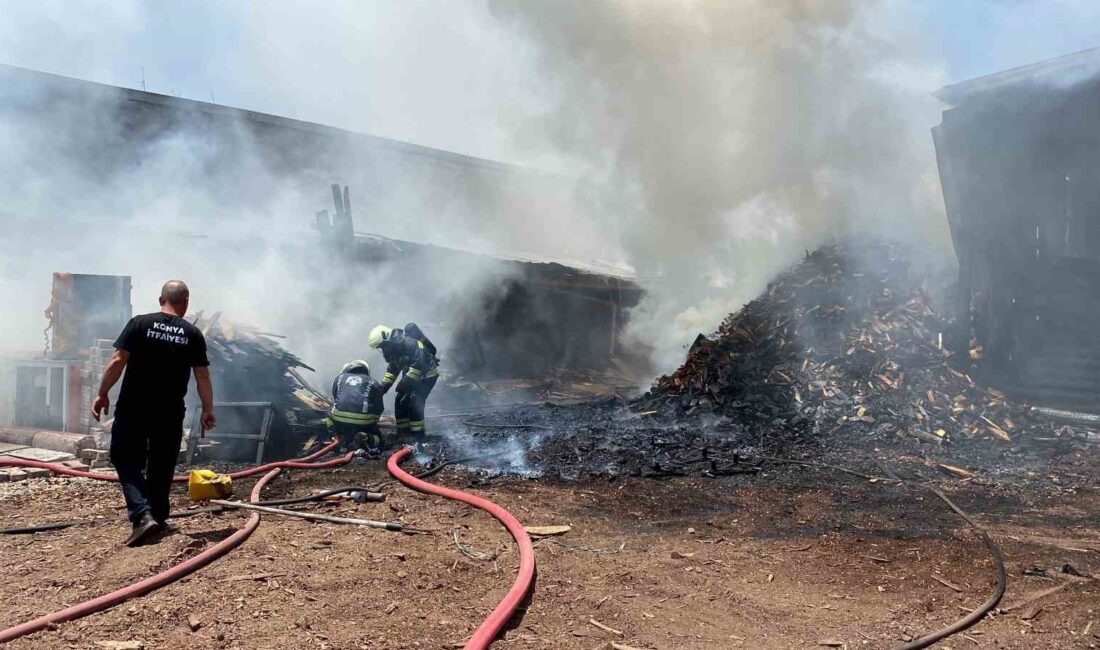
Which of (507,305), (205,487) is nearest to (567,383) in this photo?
(507,305)

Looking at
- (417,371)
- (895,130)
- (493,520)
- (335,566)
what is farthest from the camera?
(895,130)

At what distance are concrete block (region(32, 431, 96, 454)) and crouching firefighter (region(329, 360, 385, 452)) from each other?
2557mm

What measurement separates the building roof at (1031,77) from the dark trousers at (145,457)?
11.6 m

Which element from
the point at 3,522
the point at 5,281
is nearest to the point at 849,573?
the point at 3,522

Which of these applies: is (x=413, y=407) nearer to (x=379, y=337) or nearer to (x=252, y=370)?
(x=379, y=337)

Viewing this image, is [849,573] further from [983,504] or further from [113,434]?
[113,434]

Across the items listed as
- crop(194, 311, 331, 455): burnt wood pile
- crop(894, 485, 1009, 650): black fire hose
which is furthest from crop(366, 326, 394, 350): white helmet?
crop(894, 485, 1009, 650): black fire hose

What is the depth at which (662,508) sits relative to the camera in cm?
588

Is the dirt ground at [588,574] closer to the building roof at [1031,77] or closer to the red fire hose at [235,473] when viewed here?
the red fire hose at [235,473]

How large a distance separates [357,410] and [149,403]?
3.54 metres

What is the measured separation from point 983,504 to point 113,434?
22.3ft

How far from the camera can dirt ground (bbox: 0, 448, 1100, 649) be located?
3225mm

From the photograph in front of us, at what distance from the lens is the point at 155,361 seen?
4.26 metres

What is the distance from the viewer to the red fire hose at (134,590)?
2912 mm
